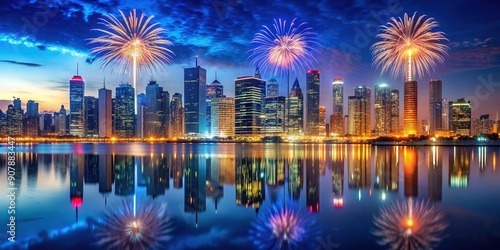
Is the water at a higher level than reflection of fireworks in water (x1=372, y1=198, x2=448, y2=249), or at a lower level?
lower

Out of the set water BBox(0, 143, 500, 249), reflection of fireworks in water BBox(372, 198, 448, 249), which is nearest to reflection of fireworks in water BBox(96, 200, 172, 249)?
water BBox(0, 143, 500, 249)

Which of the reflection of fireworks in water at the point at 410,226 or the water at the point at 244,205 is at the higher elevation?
the reflection of fireworks in water at the point at 410,226

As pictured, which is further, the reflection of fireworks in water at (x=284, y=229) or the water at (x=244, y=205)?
the water at (x=244, y=205)

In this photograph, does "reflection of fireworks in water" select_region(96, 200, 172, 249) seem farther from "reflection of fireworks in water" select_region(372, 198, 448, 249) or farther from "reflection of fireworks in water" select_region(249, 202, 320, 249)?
"reflection of fireworks in water" select_region(372, 198, 448, 249)

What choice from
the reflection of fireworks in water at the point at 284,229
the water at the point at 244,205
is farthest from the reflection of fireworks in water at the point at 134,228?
the reflection of fireworks in water at the point at 284,229

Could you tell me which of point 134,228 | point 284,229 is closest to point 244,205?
point 284,229

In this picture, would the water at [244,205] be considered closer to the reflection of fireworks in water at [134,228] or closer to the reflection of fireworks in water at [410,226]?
the reflection of fireworks in water at [410,226]
